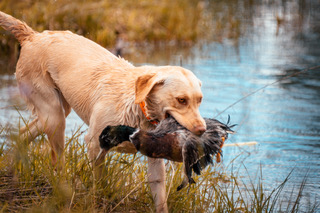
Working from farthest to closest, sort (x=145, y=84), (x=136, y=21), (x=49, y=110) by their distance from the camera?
(x=136, y=21) → (x=49, y=110) → (x=145, y=84)

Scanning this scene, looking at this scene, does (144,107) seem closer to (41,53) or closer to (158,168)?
(158,168)

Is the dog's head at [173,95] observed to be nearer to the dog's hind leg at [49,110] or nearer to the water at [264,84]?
the water at [264,84]

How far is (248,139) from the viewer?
7.23m

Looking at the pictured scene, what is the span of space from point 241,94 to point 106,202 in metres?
6.00

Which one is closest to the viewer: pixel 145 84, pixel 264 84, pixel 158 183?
pixel 145 84

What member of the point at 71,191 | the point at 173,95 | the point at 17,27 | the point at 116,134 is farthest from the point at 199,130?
the point at 17,27

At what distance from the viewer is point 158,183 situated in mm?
4176

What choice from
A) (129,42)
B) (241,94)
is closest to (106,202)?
(241,94)

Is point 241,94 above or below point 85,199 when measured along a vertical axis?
below

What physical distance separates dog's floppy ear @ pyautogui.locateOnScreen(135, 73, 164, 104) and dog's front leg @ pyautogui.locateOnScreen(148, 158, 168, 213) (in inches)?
27.7

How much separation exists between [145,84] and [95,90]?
2.69 ft

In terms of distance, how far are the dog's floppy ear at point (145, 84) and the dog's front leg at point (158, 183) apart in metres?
0.70

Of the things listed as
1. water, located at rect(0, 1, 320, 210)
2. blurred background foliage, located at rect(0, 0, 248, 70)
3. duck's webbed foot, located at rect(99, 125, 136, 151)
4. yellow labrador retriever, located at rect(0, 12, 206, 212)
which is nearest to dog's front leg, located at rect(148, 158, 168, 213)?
yellow labrador retriever, located at rect(0, 12, 206, 212)

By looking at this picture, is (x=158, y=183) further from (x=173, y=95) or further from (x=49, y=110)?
(x=49, y=110)
